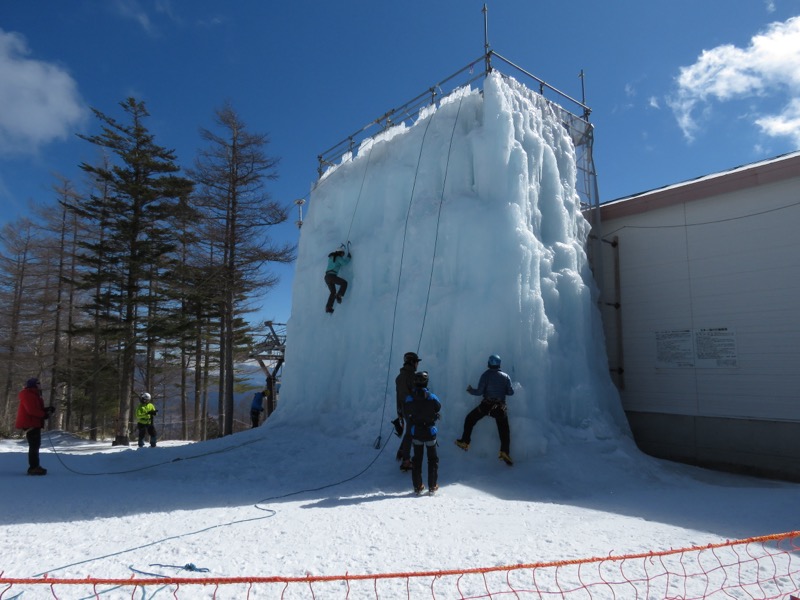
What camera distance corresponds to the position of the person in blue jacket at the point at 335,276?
9062mm

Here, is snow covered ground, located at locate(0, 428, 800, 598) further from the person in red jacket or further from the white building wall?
the white building wall

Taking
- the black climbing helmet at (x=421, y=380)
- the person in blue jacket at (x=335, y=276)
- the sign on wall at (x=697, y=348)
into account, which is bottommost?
the black climbing helmet at (x=421, y=380)

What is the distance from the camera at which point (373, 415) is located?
7.62 meters

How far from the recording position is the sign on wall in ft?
25.1

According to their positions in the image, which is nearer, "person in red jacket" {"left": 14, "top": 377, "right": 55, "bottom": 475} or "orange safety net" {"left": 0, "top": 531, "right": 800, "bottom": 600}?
"orange safety net" {"left": 0, "top": 531, "right": 800, "bottom": 600}

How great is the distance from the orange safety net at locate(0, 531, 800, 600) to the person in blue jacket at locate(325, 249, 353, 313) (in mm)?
6344

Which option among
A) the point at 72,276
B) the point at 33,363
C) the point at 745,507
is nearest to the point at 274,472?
the point at 745,507

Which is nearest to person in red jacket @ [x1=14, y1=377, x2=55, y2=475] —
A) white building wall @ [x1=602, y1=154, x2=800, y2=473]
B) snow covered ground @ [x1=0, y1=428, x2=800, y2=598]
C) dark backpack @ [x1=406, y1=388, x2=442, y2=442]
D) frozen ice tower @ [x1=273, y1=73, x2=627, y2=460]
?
snow covered ground @ [x1=0, y1=428, x2=800, y2=598]

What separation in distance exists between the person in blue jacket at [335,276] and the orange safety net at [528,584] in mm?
6344

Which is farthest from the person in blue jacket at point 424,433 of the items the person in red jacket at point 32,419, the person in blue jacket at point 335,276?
the person in red jacket at point 32,419

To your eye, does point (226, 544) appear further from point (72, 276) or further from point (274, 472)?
point (72, 276)

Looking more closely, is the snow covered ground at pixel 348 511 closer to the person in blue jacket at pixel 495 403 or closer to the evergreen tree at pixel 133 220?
the person in blue jacket at pixel 495 403

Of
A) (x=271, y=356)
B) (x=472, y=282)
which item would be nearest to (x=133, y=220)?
(x=271, y=356)

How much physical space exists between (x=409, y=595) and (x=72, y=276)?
20.6 m
